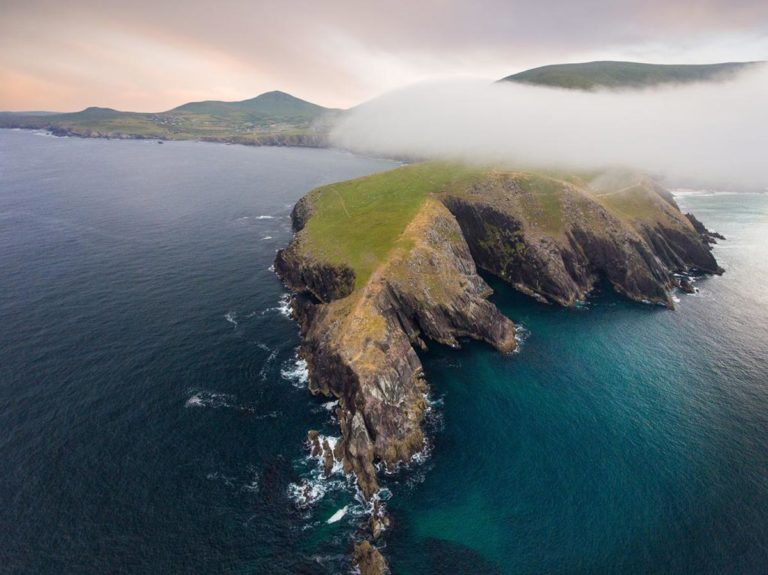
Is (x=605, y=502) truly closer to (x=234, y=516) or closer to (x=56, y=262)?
(x=234, y=516)

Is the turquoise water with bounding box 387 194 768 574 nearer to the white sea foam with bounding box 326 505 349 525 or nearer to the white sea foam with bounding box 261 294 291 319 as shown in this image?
the white sea foam with bounding box 326 505 349 525

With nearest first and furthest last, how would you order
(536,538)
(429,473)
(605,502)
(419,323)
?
(536,538) → (605,502) → (429,473) → (419,323)

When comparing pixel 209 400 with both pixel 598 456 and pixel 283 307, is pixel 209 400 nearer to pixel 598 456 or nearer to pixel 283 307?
pixel 283 307

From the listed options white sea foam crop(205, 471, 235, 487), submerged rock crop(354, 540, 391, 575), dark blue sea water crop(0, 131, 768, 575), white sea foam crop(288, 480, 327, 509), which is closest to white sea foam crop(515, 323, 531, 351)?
dark blue sea water crop(0, 131, 768, 575)

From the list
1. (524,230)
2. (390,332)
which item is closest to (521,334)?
(390,332)

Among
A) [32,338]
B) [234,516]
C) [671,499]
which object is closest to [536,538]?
[671,499]
